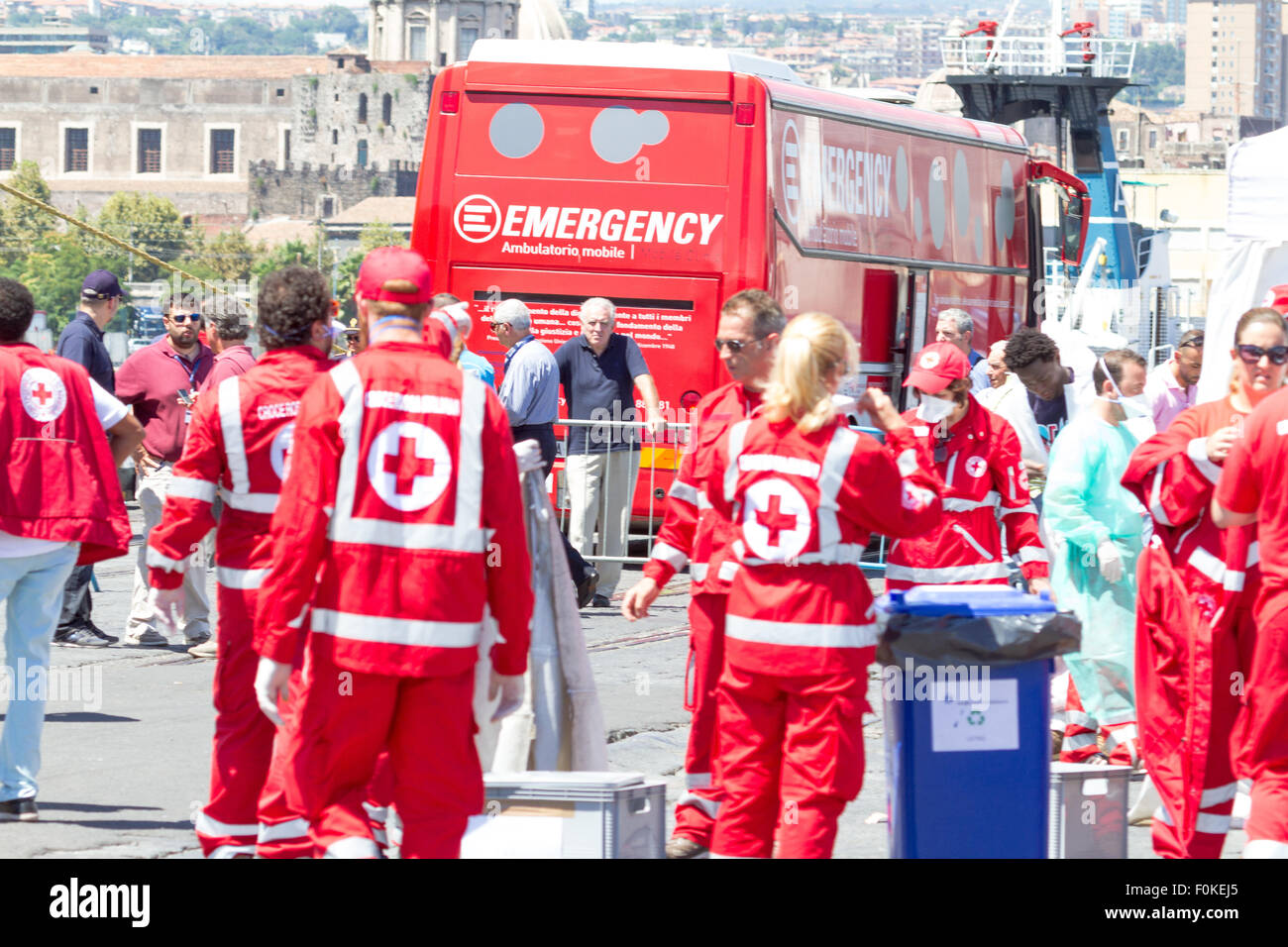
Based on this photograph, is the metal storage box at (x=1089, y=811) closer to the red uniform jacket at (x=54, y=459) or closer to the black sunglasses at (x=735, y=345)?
the black sunglasses at (x=735, y=345)

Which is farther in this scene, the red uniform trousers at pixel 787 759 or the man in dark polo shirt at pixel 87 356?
the man in dark polo shirt at pixel 87 356

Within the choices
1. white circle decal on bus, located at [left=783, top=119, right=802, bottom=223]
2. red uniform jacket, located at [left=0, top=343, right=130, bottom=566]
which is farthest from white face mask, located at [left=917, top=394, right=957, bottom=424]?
white circle decal on bus, located at [left=783, top=119, right=802, bottom=223]

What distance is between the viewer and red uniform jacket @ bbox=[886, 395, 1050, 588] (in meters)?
6.99

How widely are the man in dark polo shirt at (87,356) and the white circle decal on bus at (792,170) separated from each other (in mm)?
4686

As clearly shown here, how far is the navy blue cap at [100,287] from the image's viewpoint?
10648 millimetres

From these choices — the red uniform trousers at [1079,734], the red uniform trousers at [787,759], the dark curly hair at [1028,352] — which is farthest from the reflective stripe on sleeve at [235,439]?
the dark curly hair at [1028,352]

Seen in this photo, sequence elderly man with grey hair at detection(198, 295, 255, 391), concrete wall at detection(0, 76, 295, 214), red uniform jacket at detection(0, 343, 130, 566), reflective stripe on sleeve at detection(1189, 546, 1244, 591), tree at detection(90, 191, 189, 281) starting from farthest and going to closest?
concrete wall at detection(0, 76, 295, 214) < tree at detection(90, 191, 189, 281) < elderly man with grey hair at detection(198, 295, 255, 391) < red uniform jacket at detection(0, 343, 130, 566) < reflective stripe on sleeve at detection(1189, 546, 1244, 591)

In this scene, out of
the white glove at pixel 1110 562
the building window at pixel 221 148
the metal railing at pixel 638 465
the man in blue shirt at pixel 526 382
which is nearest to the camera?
the white glove at pixel 1110 562

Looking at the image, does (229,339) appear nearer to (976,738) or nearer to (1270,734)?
(976,738)

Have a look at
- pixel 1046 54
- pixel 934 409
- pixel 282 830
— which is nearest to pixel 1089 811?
pixel 934 409

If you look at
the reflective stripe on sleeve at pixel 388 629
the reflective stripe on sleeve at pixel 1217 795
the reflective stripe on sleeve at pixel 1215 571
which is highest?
the reflective stripe on sleeve at pixel 1215 571

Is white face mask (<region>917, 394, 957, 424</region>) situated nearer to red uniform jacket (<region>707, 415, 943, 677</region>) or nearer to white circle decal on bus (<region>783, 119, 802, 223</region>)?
red uniform jacket (<region>707, 415, 943, 677</region>)

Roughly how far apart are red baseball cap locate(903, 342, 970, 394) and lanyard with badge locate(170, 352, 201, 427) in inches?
193
